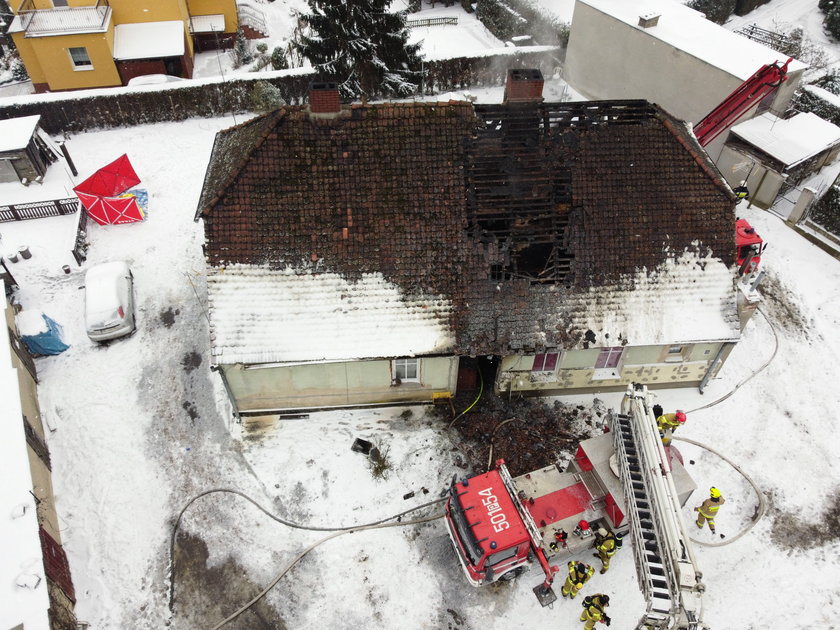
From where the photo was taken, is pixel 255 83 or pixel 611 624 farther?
pixel 255 83

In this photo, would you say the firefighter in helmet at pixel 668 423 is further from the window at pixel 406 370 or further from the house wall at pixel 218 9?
the house wall at pixel 218 9

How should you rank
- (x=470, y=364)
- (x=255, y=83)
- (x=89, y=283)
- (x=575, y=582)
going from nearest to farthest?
(x=575, y=582), (x=470, y=364), (x=89, y=283), (x=255, y=83)

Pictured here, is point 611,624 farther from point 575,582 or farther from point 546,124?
point 546,124

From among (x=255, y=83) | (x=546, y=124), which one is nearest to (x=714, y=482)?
(x=546, y=124)

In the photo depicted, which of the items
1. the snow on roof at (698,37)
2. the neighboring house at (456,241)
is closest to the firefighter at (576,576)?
the neighboring house at (456,241)

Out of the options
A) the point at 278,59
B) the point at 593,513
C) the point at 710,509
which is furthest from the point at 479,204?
the point at 278,59

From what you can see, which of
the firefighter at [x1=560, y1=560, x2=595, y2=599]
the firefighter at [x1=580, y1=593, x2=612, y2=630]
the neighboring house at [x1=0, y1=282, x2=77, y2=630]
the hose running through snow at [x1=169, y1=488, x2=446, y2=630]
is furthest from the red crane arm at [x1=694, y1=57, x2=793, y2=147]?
the neighboring house at [x1=0, y1=282, x2=77, y2=630]
